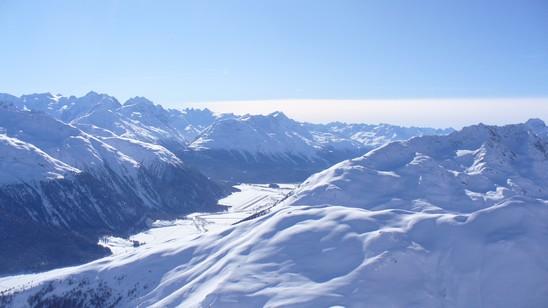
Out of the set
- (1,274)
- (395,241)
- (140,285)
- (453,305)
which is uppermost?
(395,241)

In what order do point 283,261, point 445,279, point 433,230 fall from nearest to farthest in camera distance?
1. point 445,279
2. point 283,261
3. point 433,230

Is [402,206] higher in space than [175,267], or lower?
higher

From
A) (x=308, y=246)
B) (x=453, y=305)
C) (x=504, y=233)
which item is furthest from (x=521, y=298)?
(x=308, y=246)

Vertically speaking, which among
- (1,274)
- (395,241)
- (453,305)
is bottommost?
(1,274)

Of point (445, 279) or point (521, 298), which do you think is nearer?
point (521, 298)

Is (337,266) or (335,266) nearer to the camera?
(337,266)

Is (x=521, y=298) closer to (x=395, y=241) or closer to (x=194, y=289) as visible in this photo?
(x=395, y=241)

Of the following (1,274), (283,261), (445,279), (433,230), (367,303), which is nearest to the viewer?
(367,303)

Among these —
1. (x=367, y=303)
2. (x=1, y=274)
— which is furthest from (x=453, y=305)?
(x=1, y=274)

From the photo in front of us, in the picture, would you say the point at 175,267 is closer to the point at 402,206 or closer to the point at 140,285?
the point at 140,285
